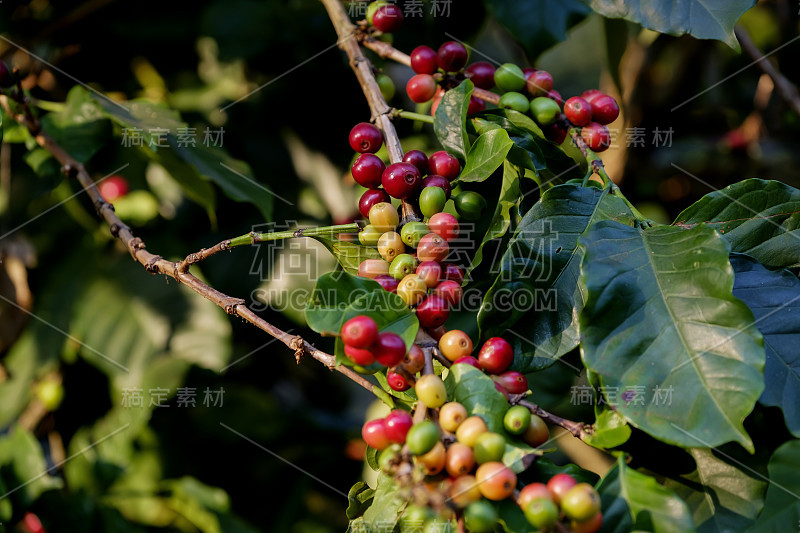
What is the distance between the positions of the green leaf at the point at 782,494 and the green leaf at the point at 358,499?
1.40ft

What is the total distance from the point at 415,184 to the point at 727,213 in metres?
0.43

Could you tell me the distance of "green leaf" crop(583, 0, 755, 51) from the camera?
94 centimetres

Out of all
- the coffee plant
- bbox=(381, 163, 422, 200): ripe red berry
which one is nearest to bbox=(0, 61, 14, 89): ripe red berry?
the coffee plant

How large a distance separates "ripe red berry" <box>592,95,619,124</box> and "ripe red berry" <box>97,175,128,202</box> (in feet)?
4.62

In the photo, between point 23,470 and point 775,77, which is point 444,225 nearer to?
point 775,77

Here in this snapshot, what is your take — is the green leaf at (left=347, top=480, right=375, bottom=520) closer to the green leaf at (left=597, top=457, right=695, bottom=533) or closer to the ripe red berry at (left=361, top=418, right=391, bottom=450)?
the ripe red berry at (left=361, top=418, right=391, bottom=450)

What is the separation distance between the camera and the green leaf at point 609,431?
0.64 metres

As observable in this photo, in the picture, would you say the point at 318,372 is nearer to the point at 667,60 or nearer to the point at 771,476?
the point at 771,476

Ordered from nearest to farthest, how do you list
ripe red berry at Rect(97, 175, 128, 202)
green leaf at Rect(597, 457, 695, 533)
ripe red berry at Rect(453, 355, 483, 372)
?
green leaf at Rect(597, 457, 695, 533)
ripe red berry at Rect(453, 355, 483, 372)
ripe red berry at Rect(97, 175, 128, 202)

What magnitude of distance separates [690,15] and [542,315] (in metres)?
0.55

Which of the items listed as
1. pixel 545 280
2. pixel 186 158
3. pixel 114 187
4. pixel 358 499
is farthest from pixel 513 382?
pixel 114 187

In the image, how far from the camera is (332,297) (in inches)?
27.0

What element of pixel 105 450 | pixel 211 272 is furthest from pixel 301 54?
pixel 105 450

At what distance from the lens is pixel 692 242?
2.41 feet
